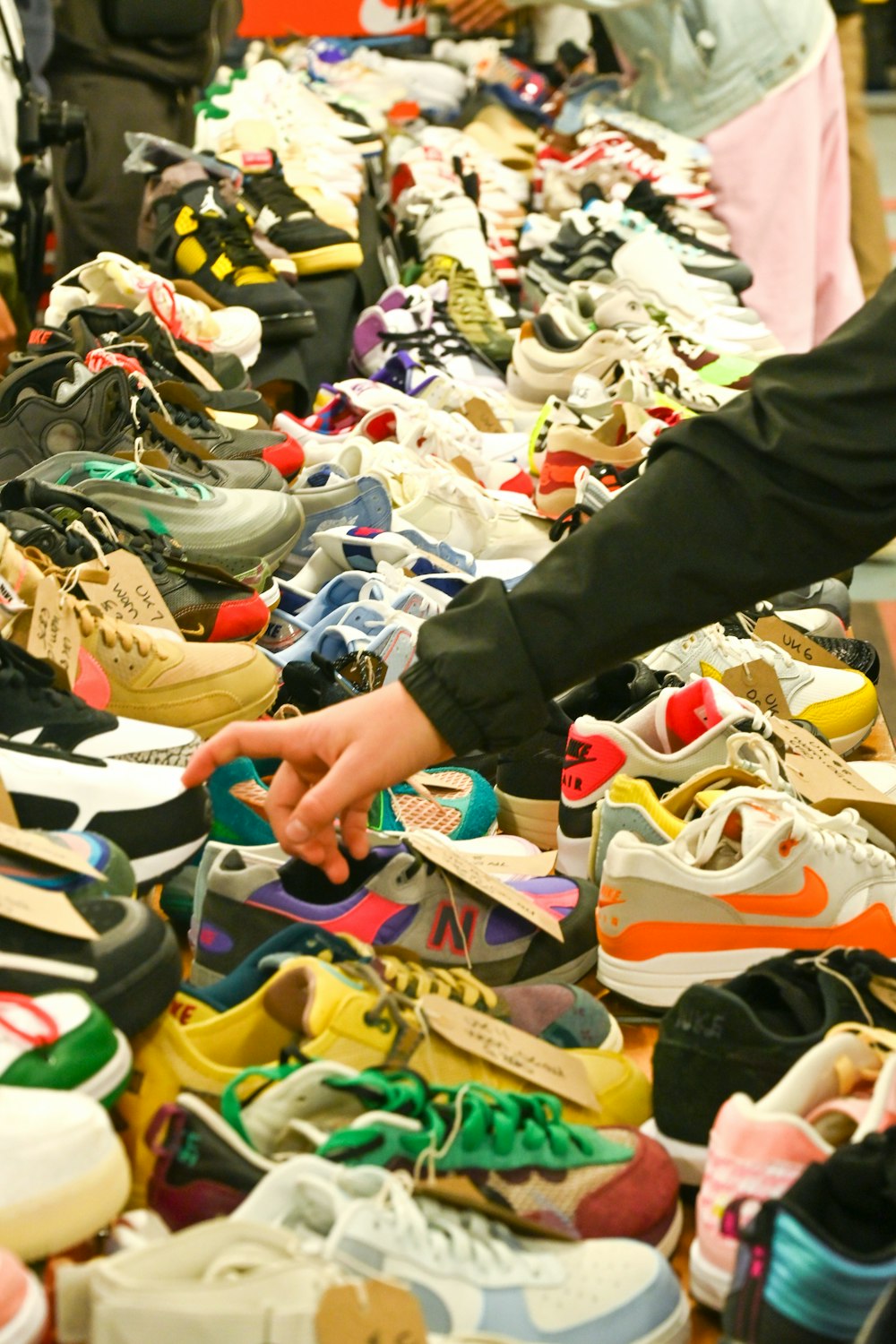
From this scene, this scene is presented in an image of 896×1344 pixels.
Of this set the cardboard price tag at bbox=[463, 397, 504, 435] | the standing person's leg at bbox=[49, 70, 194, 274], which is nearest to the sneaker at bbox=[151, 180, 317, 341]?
the cardboard price tag at bbox=[463, 397, 504, 435]

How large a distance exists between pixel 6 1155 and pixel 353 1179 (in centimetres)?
22

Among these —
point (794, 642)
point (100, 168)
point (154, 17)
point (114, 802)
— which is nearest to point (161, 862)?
point (114, 802)

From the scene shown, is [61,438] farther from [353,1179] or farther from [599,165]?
[599,165]

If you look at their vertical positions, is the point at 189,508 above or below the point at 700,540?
below

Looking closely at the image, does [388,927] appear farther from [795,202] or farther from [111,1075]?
[795,202]

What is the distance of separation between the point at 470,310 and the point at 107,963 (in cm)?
300

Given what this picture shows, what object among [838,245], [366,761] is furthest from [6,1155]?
[838,245]

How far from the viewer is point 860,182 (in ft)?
18.4

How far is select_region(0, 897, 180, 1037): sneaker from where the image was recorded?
41.9 inches

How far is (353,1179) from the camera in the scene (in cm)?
98

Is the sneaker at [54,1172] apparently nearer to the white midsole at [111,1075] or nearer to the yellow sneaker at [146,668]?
the white midsole at [111,1075]

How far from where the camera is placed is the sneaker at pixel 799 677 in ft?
6.72

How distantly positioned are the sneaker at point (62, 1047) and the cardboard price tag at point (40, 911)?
0.05 m

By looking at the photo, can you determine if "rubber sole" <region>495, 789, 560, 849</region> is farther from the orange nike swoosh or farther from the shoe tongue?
the orange nike swoosh
